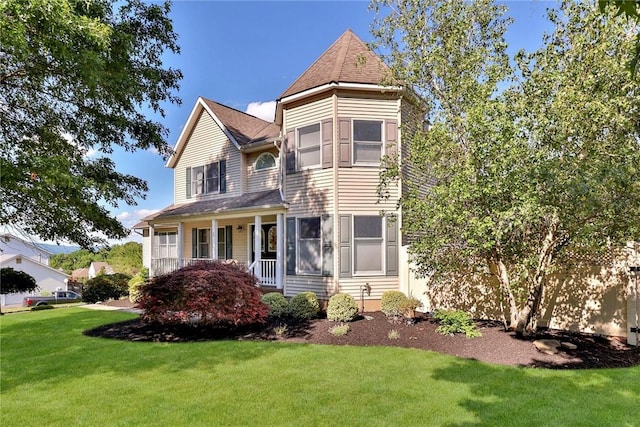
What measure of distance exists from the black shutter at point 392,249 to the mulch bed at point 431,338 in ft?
4.86

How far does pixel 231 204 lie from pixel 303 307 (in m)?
6.00

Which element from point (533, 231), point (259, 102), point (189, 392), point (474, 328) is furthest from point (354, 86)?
point (259, 102)

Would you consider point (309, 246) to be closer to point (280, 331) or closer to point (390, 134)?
point (280, 331)

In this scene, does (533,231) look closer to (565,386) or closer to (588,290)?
(588,290)

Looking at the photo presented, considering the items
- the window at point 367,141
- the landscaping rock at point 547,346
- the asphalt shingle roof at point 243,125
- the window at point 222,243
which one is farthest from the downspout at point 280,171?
the landscaping rock at point 547,346

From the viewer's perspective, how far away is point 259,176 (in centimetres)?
1595

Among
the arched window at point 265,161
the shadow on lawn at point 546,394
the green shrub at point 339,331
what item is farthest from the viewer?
the arched window at point 265,161

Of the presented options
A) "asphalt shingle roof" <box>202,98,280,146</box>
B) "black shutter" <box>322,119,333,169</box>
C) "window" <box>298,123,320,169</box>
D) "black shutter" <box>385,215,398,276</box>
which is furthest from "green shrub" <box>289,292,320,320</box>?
"asphalt shingle roof" <box>202,98,280,146</box>

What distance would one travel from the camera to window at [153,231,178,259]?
19844mm

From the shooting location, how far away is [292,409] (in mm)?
4938

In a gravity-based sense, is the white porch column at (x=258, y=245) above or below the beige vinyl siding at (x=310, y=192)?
below

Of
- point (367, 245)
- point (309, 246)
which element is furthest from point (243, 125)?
point (367, 245)

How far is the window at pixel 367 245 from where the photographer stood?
1206 cm

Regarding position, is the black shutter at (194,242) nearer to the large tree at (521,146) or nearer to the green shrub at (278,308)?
A: the green shrub at (278,308)
